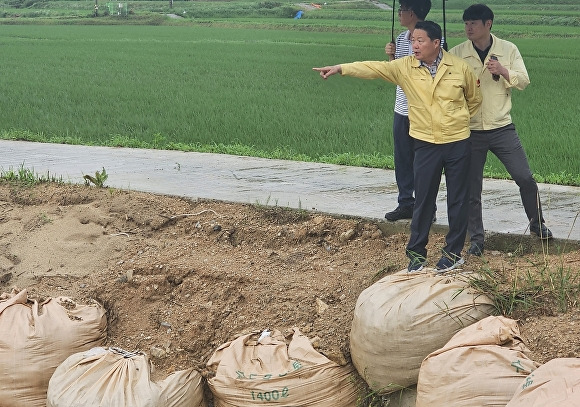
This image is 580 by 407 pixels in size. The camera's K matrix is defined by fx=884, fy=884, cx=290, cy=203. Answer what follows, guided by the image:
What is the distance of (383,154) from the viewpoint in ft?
29.8

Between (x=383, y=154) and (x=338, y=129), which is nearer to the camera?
(x=383, y=154)

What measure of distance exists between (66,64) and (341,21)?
23.3m

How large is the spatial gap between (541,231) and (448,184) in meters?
0.72

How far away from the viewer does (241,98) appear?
14.3 meters

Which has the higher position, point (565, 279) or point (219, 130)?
point (565, 279)

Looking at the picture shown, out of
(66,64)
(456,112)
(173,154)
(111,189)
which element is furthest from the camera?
(66,64)

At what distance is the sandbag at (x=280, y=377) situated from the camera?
153 inches

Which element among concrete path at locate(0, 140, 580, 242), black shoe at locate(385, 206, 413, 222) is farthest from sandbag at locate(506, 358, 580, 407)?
black shoe at locate(385, 206, 413, 222)

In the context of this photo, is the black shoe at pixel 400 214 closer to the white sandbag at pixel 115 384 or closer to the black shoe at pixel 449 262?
the black shoe at pixel 449 262

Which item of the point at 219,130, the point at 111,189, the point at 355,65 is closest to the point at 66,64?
the point at 219,130

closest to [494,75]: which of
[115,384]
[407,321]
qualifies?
[407,321]

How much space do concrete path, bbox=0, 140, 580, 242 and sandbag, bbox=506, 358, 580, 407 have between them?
2.23m

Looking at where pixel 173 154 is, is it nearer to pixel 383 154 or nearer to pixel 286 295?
pixel 383 154

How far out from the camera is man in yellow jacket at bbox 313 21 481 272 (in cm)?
457
